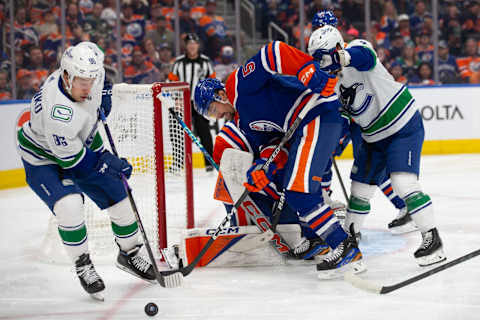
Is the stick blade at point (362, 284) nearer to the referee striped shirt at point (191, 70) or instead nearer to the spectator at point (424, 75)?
the referee striped shirt at point (191, 70)

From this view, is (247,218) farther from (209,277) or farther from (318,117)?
(318,117)

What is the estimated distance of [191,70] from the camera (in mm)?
6223

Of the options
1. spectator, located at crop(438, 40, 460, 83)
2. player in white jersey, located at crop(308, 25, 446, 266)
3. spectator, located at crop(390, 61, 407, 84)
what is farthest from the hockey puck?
spectator, located at crop(438, 40, 460, 83)

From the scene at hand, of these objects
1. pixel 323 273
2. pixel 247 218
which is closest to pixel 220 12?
pixel 247 218

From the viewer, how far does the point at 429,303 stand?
2.65 meters

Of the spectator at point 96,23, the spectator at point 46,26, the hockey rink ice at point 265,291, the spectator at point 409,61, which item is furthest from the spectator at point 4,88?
the spectator at point 409,61

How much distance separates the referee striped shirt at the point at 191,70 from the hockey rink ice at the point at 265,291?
2.52 m

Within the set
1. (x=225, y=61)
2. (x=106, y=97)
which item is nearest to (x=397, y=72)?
(x=225, y=61)

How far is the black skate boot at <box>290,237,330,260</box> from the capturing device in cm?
330

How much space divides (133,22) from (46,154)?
4.49 m

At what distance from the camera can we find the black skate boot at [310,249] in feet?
10.8

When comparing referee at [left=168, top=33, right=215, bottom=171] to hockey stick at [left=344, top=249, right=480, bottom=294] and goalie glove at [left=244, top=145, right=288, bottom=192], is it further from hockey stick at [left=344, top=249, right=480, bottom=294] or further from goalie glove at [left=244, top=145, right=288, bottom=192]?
hockey stick at [left=344, top=249, right=480, bottom=294]

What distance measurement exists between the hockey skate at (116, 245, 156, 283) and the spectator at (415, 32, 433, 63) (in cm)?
499

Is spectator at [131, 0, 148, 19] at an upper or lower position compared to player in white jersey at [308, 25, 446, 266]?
upper
